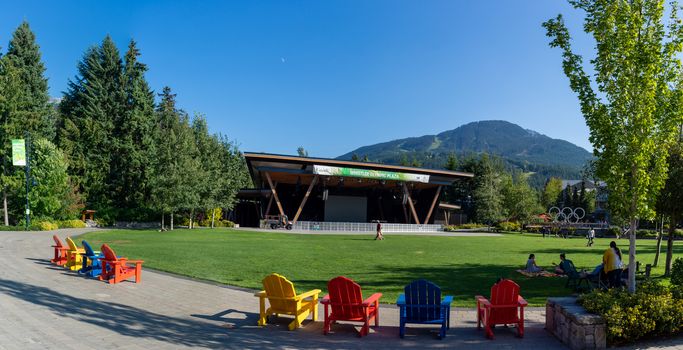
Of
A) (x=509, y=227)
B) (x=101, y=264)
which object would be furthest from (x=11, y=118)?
(x=509, y=227)

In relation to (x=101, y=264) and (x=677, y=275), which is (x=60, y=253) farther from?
(x=677, y=275)

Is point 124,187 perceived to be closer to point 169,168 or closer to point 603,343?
point 169,168

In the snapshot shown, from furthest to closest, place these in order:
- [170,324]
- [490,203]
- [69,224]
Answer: [490,203]
[69,224]
[170,324]

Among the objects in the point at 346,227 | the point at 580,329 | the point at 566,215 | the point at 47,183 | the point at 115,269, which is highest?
the point at 47,183

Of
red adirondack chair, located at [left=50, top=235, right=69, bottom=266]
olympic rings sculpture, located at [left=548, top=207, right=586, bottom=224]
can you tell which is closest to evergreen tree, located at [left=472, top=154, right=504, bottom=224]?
olympic rings sculpture, located at [left=548, top=207, right=586, bottom=224]

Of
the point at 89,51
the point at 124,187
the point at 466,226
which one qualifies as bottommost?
the point at 466,226

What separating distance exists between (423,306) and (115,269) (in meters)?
7.63

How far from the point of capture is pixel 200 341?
6098mm

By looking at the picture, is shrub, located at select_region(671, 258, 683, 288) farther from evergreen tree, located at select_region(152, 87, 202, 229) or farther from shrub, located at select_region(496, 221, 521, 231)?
shrub, located at select_region(496, 221, 521, 231)

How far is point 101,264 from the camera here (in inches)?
446

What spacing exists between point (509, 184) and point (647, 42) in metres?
61.1

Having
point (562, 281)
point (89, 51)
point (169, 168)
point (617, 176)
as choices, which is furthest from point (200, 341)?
point (89, 51)

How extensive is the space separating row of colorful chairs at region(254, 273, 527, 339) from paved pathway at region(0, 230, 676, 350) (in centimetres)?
21

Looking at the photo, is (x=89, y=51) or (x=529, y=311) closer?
(x=529, y=311)
